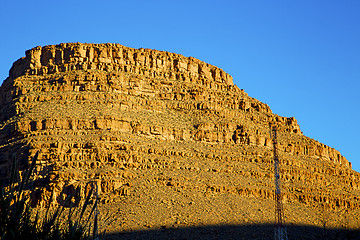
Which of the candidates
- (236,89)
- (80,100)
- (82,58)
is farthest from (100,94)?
(236,89)

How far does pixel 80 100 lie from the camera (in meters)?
87.4

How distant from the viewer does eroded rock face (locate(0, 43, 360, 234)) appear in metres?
73.6

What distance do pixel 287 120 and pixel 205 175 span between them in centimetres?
2813

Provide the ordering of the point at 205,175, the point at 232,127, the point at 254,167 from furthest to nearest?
the point at 232,127, the point at 254,167, the point at 205,175

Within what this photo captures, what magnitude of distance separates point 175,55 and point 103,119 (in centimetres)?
2279

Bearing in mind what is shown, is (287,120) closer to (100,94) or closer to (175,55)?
(175,55)

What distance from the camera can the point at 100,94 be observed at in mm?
88000

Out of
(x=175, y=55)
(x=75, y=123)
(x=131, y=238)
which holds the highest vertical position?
(x=175, y=55)

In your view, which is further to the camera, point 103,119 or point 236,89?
point 236,89

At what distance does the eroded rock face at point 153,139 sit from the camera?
7362 centimetres

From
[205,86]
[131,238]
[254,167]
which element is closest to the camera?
[131,238]

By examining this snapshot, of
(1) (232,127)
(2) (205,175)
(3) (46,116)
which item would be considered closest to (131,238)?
(2) (205,175)

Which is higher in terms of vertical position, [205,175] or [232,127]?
[232,127]

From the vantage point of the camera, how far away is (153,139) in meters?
83.8
